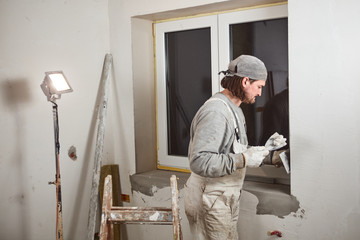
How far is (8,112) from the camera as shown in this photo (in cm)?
259

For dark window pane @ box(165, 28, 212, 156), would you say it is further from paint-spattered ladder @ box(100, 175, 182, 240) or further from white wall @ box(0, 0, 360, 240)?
paint-spattered ladder @ box(100, 175, 182, 240)

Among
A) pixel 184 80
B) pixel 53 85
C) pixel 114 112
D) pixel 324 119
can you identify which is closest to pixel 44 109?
pixel 53 85

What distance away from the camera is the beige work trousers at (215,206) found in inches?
81.0

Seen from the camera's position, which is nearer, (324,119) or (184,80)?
(324,119)

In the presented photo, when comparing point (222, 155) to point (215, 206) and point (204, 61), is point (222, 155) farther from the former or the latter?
point (204, 61)

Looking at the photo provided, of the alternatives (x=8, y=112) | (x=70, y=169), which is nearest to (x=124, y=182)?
(x=70, y=169)

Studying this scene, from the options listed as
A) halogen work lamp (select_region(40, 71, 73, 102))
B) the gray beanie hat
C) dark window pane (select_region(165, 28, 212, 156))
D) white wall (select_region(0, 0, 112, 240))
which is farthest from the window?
halogen work lamp (select_region(40, 71, 73, 102))

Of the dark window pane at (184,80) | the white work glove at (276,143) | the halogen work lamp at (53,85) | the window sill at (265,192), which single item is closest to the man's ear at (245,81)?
the white work glove at (276,143)

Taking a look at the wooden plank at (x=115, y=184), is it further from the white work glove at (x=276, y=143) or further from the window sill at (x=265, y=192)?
the white work glove at (x=276, y=143)

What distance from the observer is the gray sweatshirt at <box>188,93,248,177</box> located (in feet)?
6.23

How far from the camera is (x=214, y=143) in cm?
192

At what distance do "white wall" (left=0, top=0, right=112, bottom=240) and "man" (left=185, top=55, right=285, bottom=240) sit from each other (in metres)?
1.17

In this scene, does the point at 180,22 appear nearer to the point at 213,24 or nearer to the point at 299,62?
the point at 213,24

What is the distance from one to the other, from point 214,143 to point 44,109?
1.43 meters
